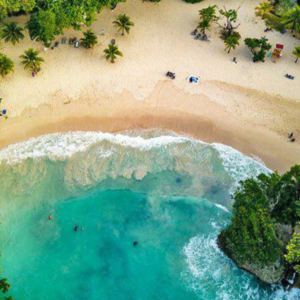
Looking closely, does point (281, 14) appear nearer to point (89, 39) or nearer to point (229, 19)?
point (229, 19)

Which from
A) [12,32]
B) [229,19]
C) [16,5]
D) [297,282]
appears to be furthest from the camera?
[229,19]

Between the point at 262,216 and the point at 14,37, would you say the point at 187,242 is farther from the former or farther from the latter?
the point at 14,37

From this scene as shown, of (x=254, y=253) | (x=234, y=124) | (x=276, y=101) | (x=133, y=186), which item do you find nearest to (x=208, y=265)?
(x=254, y=253)

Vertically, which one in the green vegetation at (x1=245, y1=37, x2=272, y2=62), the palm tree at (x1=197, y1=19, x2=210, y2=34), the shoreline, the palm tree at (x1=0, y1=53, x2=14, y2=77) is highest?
the palm tree at (x1=197, y1=19, x2=210, y2=34)

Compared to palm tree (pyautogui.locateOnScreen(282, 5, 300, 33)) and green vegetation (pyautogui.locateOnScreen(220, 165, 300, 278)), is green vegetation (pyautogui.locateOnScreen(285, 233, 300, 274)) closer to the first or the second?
green vegetation (pyautogui.locateOnScreen(220, 165, 300, 278))

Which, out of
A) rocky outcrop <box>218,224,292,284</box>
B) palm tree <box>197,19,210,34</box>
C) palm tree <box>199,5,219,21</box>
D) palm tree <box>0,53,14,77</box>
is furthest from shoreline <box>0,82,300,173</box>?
palm tree <box>199,5,219,21</box>

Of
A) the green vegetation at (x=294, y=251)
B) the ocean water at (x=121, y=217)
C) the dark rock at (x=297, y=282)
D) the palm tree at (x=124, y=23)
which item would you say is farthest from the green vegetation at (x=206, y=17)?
the dark rock at (x=297, y=282)

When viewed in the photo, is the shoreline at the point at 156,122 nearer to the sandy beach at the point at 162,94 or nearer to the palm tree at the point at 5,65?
the sandy beach at the point at 162,94

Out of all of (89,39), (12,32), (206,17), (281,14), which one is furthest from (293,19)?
(12,32)
